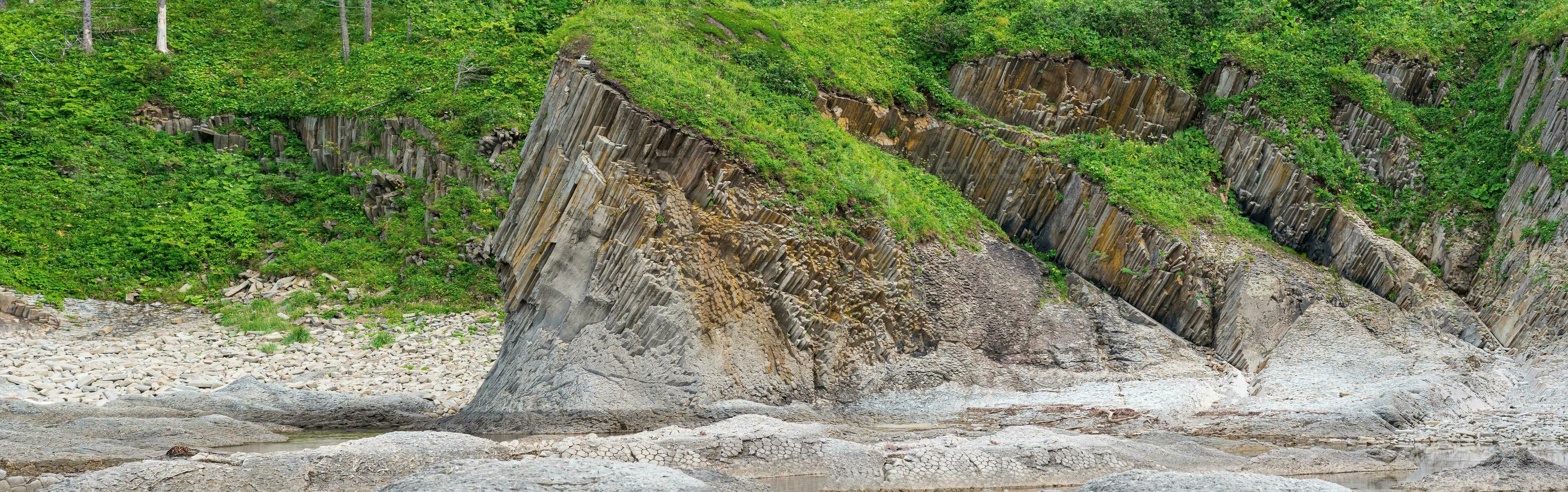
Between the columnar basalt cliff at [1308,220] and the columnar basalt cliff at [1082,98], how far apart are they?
5.06ft

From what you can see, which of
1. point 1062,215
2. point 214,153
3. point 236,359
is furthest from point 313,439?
point 214,153

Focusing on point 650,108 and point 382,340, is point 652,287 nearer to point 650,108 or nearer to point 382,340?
point 650,108

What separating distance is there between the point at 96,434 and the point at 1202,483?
54.1 ft

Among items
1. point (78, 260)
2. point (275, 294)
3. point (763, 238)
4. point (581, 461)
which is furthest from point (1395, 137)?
point (78, 260)

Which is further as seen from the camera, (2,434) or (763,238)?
(763,238)

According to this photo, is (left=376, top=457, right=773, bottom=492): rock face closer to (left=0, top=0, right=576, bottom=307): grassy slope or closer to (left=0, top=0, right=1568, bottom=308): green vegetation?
(left=0, top=0, right=1568, bottom=308): green vegetation

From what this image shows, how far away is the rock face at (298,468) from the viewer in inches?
506

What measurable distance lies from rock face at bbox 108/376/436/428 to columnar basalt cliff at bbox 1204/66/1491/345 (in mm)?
23843

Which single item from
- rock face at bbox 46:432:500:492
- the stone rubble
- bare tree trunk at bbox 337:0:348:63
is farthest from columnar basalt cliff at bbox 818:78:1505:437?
bare tree trunk at bbox 337:0:348:63

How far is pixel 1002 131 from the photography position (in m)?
31.1

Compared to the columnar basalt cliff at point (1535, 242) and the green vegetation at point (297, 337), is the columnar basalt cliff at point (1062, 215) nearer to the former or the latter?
the columnar basalt cliff at point (1535, 242)

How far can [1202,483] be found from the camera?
13008mm

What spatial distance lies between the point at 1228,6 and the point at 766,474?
1109 inches

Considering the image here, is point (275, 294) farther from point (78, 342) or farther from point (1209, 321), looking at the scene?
point (1209, 321)
